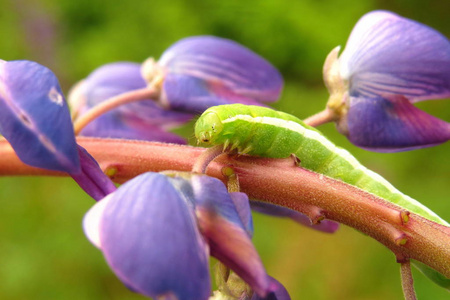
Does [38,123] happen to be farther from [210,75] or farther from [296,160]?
[210,75]

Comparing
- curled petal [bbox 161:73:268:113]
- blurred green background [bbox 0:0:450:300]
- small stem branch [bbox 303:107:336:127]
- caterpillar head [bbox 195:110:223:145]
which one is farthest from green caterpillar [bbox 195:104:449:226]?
blurred green background [bbox 0:0:450:300]

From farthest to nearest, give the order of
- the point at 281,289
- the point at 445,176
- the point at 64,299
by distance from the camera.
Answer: the point at 445,176 < the point at 64,299 < the point at 281,289

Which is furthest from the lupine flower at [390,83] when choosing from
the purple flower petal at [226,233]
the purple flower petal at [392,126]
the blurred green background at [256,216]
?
the blurred green background at [256,216]

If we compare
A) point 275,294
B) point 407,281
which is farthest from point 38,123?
point 407,281

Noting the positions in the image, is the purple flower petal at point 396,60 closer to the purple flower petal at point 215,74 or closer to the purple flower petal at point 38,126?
the purple flower petal at point 215,74

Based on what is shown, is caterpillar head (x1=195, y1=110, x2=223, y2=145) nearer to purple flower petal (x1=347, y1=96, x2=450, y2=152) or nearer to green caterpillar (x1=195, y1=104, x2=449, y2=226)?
green caterpillar (x1=195, y1=104, x2=449, y2=226)

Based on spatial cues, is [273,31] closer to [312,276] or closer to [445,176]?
[445,176]

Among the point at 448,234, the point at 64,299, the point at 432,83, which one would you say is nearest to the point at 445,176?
the point at 64,299
